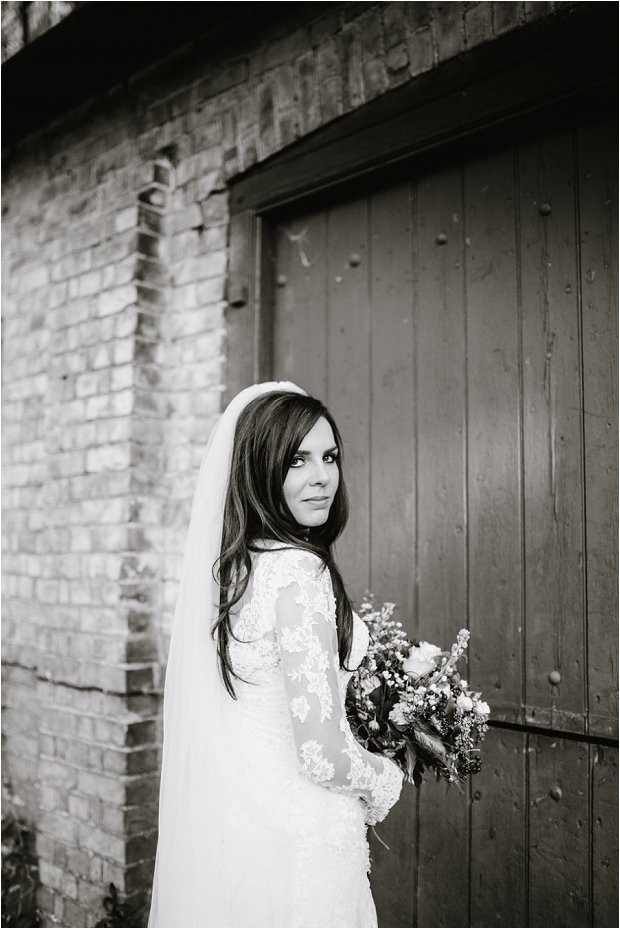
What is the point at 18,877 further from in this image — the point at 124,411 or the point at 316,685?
the point at 316,685

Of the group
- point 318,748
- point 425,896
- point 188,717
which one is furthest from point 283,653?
point 425,896

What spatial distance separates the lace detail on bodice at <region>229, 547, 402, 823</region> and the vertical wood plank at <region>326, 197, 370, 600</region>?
3.17ft

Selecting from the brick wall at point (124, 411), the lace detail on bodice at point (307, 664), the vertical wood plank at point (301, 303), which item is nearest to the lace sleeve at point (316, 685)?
the lace detail on bodice at point (307, 664)

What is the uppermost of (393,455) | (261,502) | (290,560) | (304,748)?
(393,455)

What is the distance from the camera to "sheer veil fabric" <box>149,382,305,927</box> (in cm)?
192

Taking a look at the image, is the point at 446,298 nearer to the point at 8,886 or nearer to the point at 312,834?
the point at 312,834

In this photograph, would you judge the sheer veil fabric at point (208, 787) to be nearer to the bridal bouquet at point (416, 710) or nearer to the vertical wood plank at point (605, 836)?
the bridal bouquet at point (416, 710)

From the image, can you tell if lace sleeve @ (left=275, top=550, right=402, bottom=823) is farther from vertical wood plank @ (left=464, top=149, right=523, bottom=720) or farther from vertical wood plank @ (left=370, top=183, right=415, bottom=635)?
vertical wood plank @ (left=370, top=183, right=415, bottom=635)

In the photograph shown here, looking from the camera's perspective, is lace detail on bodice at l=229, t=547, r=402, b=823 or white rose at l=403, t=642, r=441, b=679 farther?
white rose at l=403, t=642, r=441, b=679

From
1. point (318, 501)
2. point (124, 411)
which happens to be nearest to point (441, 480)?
point (318, 501)

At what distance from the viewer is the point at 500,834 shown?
8.29 ft

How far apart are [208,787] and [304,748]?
0.33 meters

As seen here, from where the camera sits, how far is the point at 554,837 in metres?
2.41

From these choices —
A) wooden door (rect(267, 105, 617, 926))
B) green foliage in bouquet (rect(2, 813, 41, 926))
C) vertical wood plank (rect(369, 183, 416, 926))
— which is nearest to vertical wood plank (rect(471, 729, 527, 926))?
wooden door (rect(267, 105, 617, 926))
